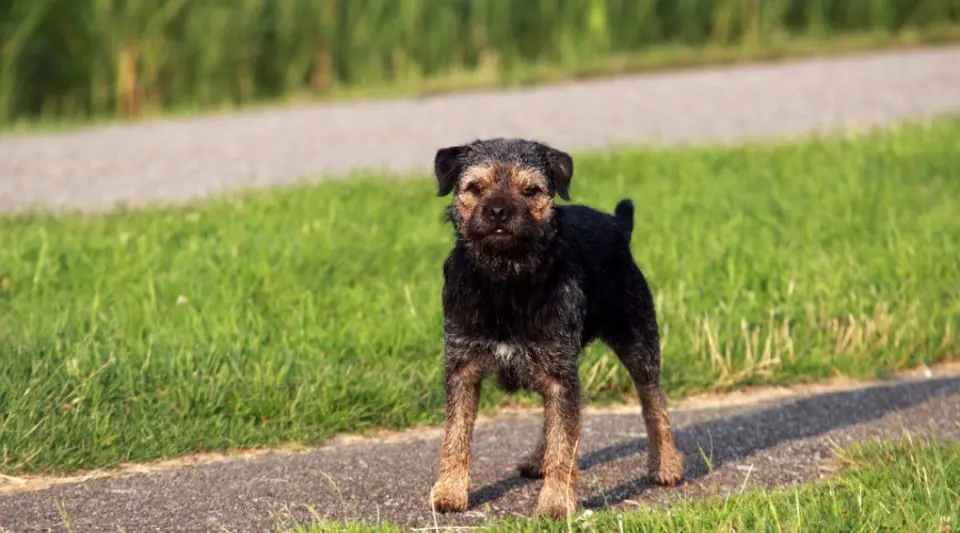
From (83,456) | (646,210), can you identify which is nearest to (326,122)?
(646,210)

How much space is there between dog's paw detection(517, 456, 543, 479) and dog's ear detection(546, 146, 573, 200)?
127cm

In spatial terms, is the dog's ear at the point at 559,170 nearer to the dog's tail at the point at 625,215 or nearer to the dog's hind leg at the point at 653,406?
the dog's tail at the point at 625,215

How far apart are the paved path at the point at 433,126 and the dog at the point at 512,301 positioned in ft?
19.9

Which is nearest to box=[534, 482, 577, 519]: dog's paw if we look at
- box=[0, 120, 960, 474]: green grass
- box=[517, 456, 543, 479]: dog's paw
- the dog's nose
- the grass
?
box=[517, 456, 543, 479]: dog's paw

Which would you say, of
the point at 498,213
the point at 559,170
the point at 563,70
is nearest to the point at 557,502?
the point at 498,213

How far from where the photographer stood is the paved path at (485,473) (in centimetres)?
677

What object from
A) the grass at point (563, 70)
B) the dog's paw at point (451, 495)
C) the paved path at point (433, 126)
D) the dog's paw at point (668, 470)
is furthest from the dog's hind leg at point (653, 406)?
the grass at point (563, 70)

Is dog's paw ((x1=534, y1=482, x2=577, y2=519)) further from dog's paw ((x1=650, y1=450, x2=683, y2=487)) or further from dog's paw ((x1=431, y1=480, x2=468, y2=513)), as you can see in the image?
dog's paw ((x1=650, y1=450, x2=683, y2=487))

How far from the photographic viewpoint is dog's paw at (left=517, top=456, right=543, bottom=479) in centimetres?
729

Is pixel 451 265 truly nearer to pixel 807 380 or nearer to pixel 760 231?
pixel 807 380

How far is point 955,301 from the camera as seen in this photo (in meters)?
9.93

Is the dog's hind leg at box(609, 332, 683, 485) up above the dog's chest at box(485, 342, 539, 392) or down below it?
below

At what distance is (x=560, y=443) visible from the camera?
259 inches

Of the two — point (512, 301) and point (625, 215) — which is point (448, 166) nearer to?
point (512, 301)
